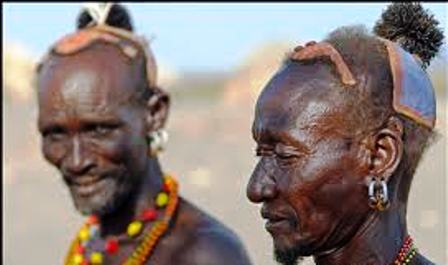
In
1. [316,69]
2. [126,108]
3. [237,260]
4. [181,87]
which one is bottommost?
[181,87]

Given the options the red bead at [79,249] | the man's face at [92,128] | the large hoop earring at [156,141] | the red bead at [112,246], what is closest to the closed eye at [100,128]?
the man's face at [92,128]

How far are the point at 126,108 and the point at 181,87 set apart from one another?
23039 mm

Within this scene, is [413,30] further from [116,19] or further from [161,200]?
[116,19]

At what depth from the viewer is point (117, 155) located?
6.64 meters

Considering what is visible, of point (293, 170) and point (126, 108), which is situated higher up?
point (293, 170)

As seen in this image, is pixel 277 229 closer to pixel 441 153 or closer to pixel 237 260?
pixel 237 260

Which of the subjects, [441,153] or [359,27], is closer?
[359,27]

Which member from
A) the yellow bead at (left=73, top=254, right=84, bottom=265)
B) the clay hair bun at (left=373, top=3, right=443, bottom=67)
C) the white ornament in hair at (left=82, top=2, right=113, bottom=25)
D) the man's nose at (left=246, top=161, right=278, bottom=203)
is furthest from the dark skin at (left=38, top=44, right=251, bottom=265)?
the man's nose at (left=246, top=161, right=278, bottom=203)

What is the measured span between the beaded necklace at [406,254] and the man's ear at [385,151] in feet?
0.78

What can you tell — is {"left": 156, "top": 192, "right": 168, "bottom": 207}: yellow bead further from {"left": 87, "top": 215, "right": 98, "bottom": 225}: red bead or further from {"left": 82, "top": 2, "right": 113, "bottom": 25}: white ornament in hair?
{"left": 82, "top": 2, "right": 113, "bottom": 25}: white ornament in hair

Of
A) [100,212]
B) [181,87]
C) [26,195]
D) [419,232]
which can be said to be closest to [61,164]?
[100,212]

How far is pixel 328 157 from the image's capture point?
418cm

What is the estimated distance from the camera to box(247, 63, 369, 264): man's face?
163 inches

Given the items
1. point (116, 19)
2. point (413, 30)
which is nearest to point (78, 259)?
point (116, 19)
